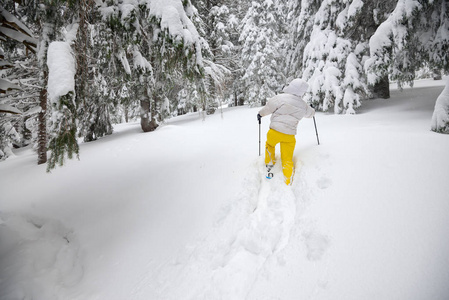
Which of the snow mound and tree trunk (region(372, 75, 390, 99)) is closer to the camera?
the snow mound

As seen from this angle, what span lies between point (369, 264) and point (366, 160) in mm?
1847


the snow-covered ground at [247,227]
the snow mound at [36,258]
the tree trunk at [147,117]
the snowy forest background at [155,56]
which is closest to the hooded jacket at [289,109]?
the snow-covered ground at [247,227]

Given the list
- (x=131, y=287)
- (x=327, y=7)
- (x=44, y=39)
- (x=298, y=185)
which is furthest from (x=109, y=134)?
(x=327, y=7)

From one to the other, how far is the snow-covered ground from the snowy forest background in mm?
1407

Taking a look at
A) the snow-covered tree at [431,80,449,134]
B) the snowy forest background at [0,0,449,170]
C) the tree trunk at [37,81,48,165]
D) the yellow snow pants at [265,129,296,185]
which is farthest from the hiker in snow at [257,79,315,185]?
the tree trunk at [37,81,48,165]

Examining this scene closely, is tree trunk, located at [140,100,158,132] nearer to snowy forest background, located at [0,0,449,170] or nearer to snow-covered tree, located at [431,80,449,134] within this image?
snowy forest background, located at [0,0,449,170]

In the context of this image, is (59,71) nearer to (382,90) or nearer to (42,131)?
(42,131)

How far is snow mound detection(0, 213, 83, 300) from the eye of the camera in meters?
3.23

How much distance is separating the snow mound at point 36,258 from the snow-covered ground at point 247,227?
0.9 inches

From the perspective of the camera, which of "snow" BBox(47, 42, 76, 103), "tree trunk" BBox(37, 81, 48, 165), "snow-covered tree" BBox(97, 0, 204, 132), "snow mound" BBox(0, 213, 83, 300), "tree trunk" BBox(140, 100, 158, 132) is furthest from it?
"tree trunk" BBox(140, 100, 158, 132)

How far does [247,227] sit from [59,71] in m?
3.64

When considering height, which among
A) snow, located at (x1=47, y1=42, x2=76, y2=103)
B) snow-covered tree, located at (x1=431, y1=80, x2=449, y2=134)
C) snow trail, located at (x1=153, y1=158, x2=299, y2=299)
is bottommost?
snow trail, located at (x1=153, y1=158, x2=299, y2=299)

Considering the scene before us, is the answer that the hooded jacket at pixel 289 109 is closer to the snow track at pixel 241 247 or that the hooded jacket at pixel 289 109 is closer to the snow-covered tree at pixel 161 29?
the snow track at pixel 241 247

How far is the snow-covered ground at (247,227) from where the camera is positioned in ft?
7.34
